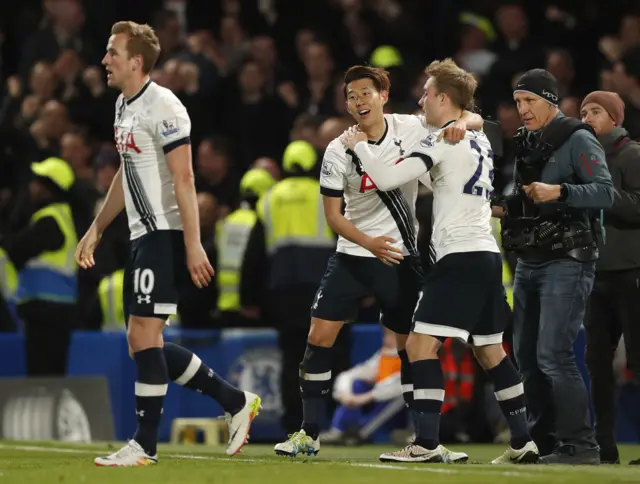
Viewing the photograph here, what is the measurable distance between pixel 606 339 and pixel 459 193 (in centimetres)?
175

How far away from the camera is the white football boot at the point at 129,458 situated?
8.12 meters

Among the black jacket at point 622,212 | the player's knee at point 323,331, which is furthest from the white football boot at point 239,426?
the black jacket at point 622,212

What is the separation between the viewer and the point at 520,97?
894 cm

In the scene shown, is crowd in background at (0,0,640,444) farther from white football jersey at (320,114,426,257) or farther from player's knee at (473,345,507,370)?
player's knee at (473,345,507,370)

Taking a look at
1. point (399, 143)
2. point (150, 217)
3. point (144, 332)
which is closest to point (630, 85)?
point (399, 143)

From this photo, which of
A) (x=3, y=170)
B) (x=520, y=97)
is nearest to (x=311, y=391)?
(x=520, y=97)

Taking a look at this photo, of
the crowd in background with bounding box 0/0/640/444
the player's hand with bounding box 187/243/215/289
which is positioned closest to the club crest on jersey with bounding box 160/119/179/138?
the player's hand with bounding box 187/243/215/289

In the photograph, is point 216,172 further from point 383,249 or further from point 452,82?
point 452,82

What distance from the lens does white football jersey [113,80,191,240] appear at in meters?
8.30

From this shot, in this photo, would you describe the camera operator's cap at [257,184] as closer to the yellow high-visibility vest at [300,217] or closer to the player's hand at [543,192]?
the yellow high-visibility vest at [300,217]

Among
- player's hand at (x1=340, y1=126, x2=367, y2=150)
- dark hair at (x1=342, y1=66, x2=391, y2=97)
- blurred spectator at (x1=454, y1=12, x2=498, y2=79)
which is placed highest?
blurred spectator at (x1=454, y1=12, x2=498, y2=79)

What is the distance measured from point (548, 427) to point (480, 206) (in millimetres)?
1637

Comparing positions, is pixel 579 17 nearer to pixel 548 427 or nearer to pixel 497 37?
pixel 497 37

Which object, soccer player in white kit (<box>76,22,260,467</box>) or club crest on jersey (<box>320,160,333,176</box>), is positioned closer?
soccer player in white kit (<box>76,22,260,467</box>)
